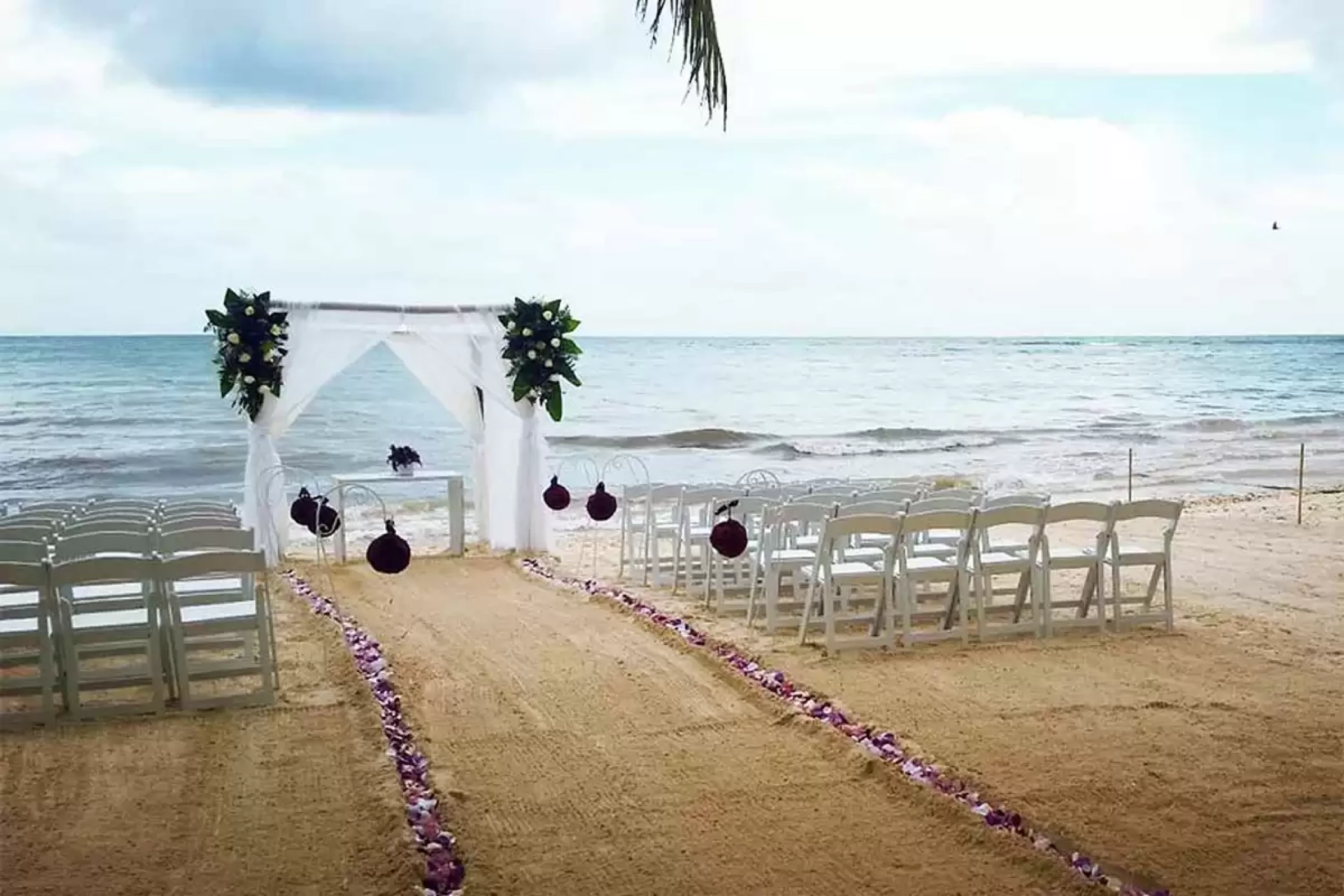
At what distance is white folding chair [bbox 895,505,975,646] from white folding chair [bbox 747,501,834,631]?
445 mm

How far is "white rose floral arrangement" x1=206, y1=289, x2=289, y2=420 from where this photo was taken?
937 cm

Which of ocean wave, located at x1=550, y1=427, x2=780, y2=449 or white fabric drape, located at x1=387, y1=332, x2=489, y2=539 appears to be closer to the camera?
white fabric drape, located at x1=387, y1=332, x2=489, y2=539

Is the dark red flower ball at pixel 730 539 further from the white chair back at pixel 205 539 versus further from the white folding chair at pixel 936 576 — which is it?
the white chair back at pixel 205 539

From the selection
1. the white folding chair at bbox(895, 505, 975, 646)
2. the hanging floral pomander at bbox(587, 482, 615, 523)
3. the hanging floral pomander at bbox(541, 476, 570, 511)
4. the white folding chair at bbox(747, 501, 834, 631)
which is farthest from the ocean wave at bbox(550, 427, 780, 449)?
the white folding chair at bbox(895, 505, 975, 646)

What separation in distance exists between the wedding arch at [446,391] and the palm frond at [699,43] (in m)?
6.93

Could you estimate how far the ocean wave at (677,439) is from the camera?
76.8ft

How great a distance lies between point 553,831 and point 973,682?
7.91 ft

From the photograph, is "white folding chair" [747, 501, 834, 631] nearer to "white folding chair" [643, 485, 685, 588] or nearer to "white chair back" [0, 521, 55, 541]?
"white folding chair" [643, 485, 685, 588]

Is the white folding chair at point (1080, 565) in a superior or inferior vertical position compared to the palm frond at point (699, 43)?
inferior

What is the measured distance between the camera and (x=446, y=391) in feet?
35.0

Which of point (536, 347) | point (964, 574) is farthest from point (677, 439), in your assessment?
point (964, 574)

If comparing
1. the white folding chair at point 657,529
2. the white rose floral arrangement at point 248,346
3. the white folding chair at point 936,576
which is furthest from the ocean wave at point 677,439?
the white folding chair at point 936,576

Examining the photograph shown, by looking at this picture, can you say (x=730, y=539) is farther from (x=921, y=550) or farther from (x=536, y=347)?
(x=536, y=347)

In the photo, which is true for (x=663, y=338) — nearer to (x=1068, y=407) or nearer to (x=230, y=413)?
(x=1068, y=407)
